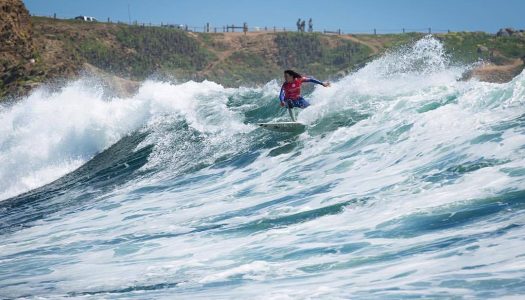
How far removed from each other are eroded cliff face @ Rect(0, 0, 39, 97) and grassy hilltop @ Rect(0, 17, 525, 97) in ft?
58.8

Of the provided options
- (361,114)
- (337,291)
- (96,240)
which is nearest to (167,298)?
(337,291)

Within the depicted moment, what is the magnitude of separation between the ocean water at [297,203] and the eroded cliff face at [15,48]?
90.5 ft

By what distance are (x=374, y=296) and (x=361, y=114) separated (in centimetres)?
966

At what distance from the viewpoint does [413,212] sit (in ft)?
25.4

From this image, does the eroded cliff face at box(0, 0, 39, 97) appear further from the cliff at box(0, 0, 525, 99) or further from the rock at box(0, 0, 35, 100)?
the cliff at box(0, 0, 525, 99)

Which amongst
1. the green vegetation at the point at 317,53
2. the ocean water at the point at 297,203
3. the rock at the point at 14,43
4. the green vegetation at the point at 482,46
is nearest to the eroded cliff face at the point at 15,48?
the rock at the point at 14,43

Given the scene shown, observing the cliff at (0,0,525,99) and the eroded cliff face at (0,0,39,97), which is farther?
the cliff at (0,0,525,99)

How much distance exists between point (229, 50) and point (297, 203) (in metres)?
89.8

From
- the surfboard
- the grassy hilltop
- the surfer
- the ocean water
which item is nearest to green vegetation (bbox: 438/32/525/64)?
the grassy hilltop

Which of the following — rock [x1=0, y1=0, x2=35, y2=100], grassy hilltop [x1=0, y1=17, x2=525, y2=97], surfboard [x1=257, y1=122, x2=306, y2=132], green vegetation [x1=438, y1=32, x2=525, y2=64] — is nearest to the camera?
surfboard [x1=257, y1=122, x2=306, y2=132]

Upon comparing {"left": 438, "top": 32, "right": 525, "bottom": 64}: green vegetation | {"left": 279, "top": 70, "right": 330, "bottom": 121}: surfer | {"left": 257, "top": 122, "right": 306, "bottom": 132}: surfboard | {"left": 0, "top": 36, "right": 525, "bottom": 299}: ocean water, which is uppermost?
{"left": 438, "top": 32, "right": 525, "bottom": 64}: green vegetation

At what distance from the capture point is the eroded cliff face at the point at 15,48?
45.8 metres

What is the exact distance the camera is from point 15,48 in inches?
1982

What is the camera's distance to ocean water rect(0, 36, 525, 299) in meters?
6.32
